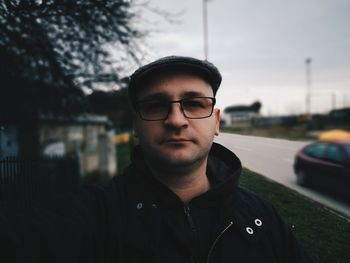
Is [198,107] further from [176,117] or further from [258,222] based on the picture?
[258,222]

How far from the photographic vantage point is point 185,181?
4.93 ft

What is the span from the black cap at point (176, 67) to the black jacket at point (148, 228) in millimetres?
460

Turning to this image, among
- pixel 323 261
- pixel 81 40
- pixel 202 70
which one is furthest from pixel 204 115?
pixel 81 40

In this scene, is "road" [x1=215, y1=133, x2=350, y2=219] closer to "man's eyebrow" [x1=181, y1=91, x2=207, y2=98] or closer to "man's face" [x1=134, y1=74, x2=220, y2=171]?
"man's face" [x1=134, y1=74, x2=220, y2=171]

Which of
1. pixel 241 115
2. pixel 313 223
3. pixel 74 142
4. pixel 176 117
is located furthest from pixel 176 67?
pixel 74 142

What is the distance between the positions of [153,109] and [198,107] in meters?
0.24

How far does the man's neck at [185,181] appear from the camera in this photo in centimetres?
147

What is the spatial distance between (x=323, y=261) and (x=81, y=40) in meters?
4.51

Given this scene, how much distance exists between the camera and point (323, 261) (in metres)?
1.17

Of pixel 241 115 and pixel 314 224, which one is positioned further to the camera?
pixel 241 115

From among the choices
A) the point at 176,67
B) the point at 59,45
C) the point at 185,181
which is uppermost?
the point at 59,45

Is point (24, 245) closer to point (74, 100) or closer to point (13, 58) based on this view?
point (13, 58)

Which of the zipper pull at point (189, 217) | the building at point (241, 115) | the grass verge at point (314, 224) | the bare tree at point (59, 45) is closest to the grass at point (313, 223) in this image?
the grass verge at point (314, 224)

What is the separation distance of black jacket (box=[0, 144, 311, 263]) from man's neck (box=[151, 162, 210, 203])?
10 centimetres
